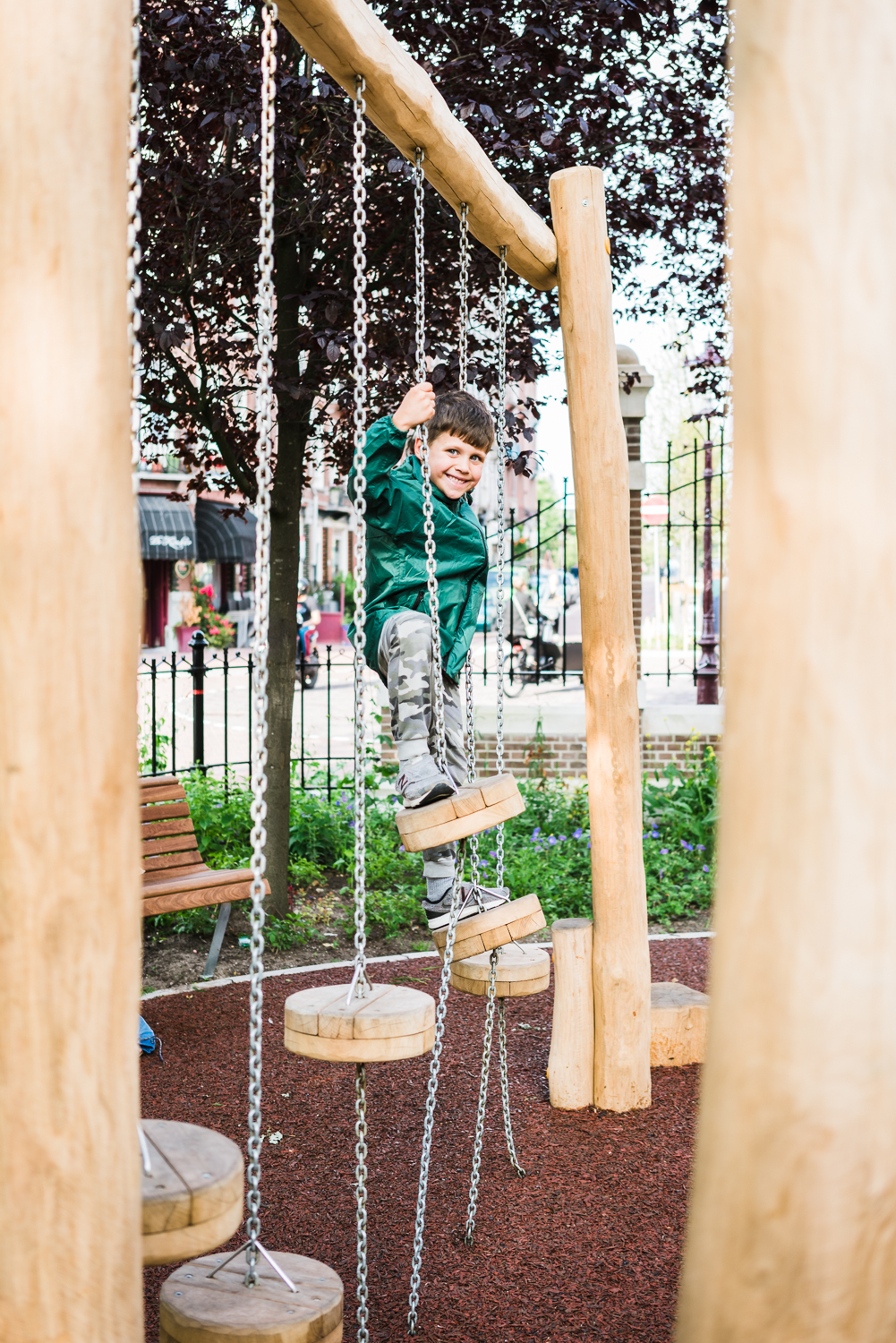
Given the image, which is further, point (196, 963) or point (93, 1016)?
point (196, 963)

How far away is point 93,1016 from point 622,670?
276 cm

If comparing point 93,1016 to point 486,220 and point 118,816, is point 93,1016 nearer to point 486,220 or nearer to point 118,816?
point 118,816

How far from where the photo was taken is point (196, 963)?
222 inches

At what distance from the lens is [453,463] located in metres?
3.66

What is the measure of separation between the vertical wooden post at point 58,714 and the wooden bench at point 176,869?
3.40 metres

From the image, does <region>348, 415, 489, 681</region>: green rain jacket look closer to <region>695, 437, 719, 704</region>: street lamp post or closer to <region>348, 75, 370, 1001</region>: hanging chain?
<region>348, 75, 370, 1001</region>: hanging chain

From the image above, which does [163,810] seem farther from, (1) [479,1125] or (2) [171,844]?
(1) [479,1125]

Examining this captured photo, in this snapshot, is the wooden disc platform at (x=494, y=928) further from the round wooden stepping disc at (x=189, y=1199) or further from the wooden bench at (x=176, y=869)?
the wooden bench at (x=176, y=869)

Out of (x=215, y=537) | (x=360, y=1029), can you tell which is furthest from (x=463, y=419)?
(x=215, y=537)

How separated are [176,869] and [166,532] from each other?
71.9 feet

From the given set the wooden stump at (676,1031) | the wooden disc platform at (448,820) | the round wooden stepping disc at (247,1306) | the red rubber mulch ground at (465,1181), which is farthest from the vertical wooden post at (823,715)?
the wooden stump at (676,1031)

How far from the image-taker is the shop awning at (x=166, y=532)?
85.1 ft

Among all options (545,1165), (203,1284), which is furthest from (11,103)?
(545,1165)

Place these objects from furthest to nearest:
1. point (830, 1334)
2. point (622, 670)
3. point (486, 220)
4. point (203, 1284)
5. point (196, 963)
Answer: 1. point (196, 963)
2. point (622, 670)
3. point (486, 220)
4. point (203, 1284)
5. point (830, 1334)
